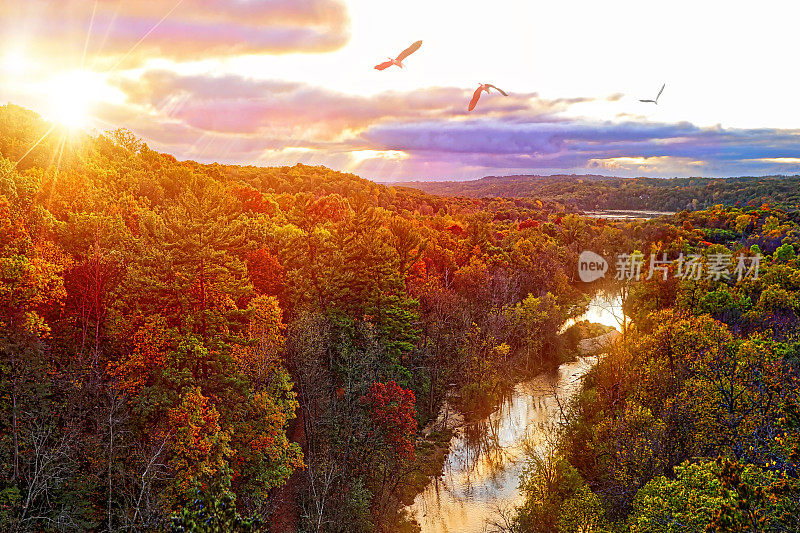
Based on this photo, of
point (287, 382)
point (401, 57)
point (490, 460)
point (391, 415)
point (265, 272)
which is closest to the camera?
point (401, 57)

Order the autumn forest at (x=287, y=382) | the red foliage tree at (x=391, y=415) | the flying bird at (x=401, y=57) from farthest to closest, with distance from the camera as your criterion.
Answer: the red foliage tree at (x=391, y=415) < the autumn forest at (x=287, y=382) < the flying bird at (x=401, y=57)

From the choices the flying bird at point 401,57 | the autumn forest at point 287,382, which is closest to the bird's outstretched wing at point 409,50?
the flying bird at point 401,57

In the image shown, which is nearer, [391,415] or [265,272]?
[391,415]

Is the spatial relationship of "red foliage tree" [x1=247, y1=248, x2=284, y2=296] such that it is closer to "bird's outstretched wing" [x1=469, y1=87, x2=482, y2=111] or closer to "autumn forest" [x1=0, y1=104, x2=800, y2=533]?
"autumn forest" [x1=0, y1=104, x2=800, y2=533]

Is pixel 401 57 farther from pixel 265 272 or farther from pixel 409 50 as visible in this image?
pixel 265 272

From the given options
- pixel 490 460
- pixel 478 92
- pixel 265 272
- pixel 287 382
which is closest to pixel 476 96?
pixel 478 92

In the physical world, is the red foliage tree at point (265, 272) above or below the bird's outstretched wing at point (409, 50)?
below

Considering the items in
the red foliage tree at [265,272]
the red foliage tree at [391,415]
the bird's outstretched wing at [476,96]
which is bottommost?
the red foliage tree at [391,415]

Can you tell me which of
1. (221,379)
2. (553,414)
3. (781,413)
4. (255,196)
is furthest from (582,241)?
(221,379)

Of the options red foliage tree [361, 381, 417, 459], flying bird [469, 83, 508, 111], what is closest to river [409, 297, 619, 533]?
red foliage tree [361, 381, 417, 459]

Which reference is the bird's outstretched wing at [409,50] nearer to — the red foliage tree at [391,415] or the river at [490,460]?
the red foliage tree at [391,415]
